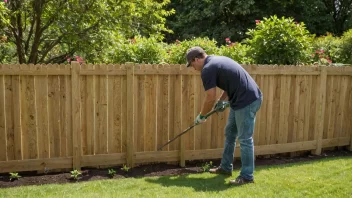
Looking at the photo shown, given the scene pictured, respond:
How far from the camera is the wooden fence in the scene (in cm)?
520

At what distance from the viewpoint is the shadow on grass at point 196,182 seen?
15.9ft

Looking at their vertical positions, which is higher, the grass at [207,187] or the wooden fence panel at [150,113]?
the wooden fence panel at [150,113]

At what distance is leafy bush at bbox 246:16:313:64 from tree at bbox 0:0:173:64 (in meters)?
2.18

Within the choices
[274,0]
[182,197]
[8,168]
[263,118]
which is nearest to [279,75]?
[263,118]

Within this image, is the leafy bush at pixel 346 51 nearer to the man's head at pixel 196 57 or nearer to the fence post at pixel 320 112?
the fence post at pixel 320 112

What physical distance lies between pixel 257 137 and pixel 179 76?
1.83m

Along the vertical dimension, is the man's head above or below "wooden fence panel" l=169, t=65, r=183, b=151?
above

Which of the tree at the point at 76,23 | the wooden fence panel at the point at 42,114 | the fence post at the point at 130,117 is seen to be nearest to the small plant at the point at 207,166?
the fence post at the point at 130,117

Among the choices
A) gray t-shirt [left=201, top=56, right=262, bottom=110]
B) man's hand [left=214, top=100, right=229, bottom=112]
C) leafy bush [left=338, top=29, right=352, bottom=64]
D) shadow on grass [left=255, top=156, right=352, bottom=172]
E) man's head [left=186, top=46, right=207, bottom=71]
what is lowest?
shadow on grass [left=255, top=156, right=352, bottom=172]

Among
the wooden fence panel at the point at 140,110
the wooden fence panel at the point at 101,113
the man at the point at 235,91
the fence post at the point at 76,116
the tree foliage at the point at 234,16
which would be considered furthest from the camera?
the tree foliage at the point at 234,16

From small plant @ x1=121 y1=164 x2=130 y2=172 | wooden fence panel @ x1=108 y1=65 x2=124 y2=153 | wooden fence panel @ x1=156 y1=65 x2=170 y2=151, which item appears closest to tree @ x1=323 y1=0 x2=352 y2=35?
wooden fence panel @ x1=156 y1=65 x2=170 y2=151

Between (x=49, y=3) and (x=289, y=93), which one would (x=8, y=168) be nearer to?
(x=49, y=3)

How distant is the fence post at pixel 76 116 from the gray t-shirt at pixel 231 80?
1.89m

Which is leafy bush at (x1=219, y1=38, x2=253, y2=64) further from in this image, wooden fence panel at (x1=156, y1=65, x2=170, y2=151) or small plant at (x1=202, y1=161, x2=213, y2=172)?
small plant at (x1=202, y1=161, x2=213, y2=172)
